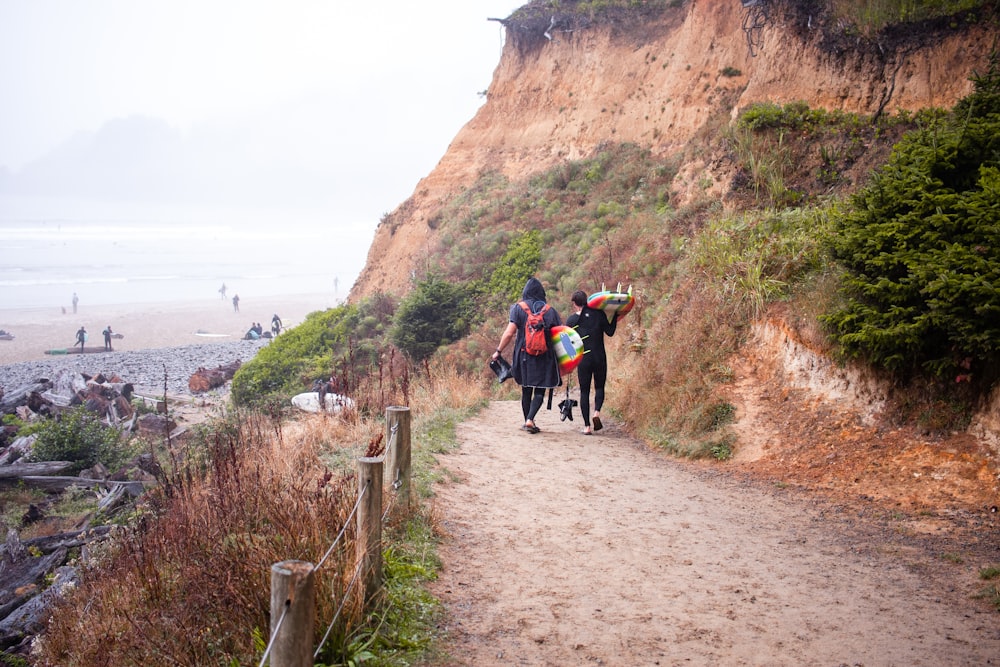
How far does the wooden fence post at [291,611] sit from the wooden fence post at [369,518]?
1082 millimetres

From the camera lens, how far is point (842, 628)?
4.38 metres

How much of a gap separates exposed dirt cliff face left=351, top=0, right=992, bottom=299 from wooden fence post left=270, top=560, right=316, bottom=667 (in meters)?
14.4

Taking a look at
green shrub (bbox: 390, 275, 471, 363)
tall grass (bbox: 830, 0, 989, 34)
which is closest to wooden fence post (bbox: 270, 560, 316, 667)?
tall grass (bbox: 830, 0, 989, 34)

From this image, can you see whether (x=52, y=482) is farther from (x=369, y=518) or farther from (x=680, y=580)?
(x=680, y=580)

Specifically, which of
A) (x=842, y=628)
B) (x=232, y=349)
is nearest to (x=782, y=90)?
(x=842, y=628)

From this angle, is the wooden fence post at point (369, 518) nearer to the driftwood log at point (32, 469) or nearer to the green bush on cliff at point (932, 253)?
the green bush on cliff at point (932, 253)

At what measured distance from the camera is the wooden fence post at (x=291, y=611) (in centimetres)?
282

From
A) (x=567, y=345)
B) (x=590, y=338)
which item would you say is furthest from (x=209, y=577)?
(x=590, y=338)

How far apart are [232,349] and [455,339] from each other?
17493 millimetres

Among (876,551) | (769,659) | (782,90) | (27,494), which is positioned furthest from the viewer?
(782,90)

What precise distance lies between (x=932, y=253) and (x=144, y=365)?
90.1 feet

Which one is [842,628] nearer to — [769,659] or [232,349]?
[769,659]

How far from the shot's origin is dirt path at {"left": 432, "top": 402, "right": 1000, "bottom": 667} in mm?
4152

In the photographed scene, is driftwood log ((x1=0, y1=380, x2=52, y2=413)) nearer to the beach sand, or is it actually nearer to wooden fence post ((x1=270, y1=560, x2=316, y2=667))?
the beach sand
